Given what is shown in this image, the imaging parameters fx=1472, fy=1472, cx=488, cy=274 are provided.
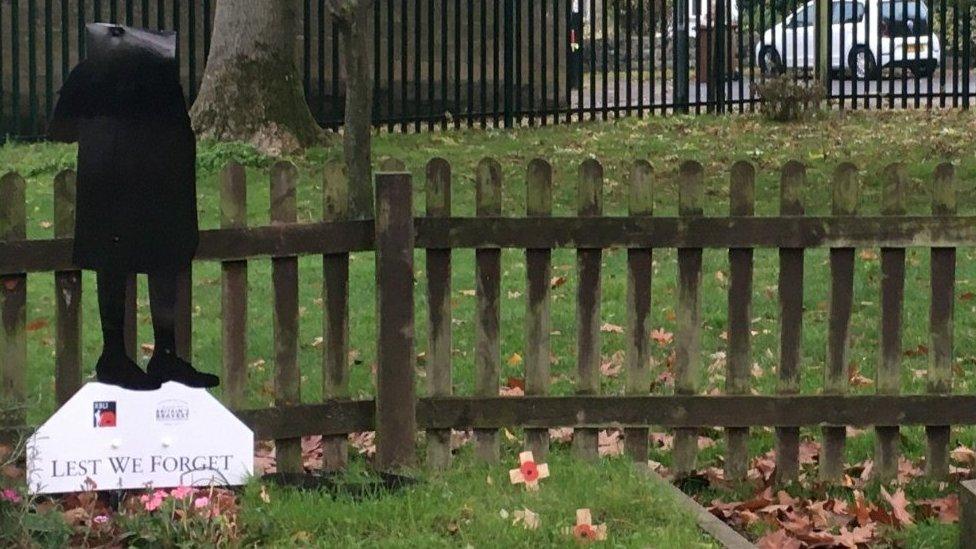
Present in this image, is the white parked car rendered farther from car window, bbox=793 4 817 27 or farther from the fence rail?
the fence rail

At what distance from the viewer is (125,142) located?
482 cm

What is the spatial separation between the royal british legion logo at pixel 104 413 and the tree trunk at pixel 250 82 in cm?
847

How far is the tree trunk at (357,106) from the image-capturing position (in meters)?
9.51

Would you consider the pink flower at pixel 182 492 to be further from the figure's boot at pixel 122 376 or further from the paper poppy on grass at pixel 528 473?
the paper poppy on grass at pixel 528 473

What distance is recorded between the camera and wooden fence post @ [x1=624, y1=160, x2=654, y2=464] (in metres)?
5.32

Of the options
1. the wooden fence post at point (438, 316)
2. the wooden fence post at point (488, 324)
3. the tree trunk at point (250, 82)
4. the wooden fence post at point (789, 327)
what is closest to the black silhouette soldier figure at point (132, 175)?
the wooden fence post at point (438, 316)

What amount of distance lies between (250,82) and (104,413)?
346 inches

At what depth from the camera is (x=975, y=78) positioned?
1059 inches

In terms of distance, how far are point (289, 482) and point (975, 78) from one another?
24.3m

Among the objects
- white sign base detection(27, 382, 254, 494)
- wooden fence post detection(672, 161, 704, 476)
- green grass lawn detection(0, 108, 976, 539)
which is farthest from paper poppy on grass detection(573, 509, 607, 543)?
green grass lawn detection(0, 108, 976, 539)

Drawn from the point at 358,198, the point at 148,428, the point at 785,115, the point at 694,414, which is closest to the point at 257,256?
the point at 148,428

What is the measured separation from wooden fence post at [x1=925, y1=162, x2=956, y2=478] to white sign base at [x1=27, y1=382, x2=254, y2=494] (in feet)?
8.34

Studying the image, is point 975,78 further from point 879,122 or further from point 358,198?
point 358,198

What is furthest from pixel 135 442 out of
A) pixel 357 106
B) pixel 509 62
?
pixel 509 62
